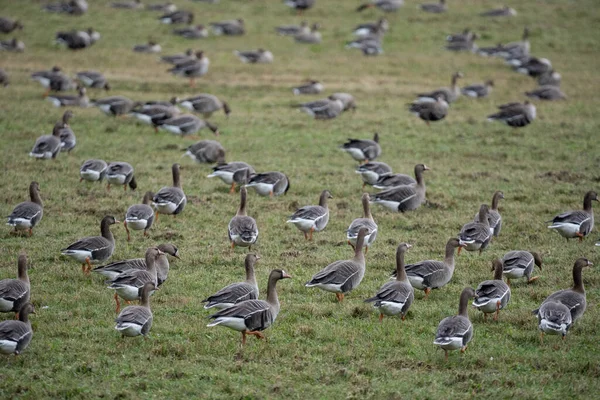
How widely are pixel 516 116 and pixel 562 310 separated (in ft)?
51.4

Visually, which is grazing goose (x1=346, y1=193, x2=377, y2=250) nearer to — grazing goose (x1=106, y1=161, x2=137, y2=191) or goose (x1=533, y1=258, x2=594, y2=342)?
goose (x1=533, y1=258, x2=594, y2=342)

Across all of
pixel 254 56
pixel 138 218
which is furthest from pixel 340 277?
pixel 254 56

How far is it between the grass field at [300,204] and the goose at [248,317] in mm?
250

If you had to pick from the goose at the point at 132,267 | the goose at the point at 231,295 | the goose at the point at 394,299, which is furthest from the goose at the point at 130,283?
the goose at the point at 394,299

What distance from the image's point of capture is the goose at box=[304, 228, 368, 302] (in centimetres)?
1252

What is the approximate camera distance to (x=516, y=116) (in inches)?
1015

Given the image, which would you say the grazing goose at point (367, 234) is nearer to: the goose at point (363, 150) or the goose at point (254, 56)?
the goose at point (363, 150)

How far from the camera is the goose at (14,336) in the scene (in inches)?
392

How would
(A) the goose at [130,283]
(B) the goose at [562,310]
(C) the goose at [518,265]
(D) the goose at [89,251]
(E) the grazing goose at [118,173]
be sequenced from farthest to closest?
(E) the grazing goose at [118,173]
(D) the goose at [89,251]
(C) the goose at [518,265]
(A) the goose at [130,283]
(B) the goose at [562,310]

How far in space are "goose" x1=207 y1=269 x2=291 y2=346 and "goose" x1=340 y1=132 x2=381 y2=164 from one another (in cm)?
1044

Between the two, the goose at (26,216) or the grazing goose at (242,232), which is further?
the goose at (26,216)

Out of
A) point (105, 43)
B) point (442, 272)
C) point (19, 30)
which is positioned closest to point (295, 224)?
point (442, 272)

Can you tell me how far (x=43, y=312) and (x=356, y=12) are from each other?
33.9 metres

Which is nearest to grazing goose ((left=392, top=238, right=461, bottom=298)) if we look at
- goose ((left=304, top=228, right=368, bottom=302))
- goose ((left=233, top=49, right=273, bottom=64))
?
goose ((left=304, top=228, right=368, bottom=302))
